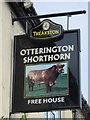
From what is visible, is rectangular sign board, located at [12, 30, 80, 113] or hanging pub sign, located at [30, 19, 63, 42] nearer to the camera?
rectangular sign board, located at [12, 30, 80, 113]

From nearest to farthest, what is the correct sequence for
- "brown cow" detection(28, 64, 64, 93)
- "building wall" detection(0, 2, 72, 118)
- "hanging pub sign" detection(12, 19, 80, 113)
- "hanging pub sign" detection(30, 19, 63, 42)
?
1. "hanging pub sign" detection(12, 19, 80, 113)
2. "brown cow" detection(28, 64, 64, 93)
3. "hanging pub sign" detection(30, 19, 63, 42)
4. "building wall" detection(0, 2, 72, 118)

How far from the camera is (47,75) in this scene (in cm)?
1127

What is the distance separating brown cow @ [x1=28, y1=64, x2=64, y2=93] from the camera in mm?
11164

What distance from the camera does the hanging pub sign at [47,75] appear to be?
35.8 ft

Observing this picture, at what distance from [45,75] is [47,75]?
5 centimetres

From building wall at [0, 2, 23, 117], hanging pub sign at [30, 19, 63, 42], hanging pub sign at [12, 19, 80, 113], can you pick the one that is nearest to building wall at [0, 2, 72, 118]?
building wall at [0, 2, 23, 117]

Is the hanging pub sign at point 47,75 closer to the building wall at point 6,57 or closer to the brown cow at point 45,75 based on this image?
the brown cow at point 45,75

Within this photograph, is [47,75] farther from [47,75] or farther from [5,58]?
[5,58]

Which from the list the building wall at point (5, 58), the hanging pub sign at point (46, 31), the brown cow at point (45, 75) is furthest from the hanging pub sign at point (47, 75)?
the building wall at point (5, 58)

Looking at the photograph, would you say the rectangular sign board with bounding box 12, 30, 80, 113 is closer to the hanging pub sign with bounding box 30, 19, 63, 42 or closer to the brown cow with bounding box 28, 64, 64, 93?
the brown cow with bounding box 28, 64, 64, 93

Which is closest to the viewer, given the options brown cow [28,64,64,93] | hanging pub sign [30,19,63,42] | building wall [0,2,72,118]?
brown cow [28,64,64,93]

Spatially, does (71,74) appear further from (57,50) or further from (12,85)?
(12,85)

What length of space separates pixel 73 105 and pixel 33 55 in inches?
60.5

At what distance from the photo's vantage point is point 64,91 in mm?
10953
